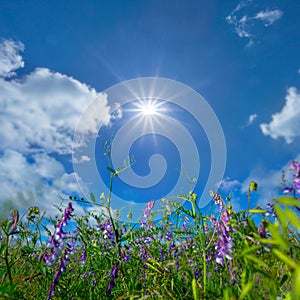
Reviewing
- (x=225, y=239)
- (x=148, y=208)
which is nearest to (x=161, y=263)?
(x=225, y=239)

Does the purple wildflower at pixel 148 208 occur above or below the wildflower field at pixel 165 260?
above

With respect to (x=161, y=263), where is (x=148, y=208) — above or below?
above

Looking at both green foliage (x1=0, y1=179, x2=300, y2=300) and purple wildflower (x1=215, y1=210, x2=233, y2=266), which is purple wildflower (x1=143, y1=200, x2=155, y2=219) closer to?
green foliage (x1=0, y1=179, x2=300, y2=300)

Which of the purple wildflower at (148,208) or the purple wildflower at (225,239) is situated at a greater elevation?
the purple wildflower at (148,208)

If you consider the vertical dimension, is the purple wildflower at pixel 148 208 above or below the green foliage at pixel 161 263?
above

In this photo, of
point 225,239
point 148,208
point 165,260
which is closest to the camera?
point 225,239

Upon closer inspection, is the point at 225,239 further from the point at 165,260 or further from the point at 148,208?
the point at 148,208

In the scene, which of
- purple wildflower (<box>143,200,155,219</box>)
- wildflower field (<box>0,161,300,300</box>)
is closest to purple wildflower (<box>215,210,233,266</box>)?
wildflower field (<box>0,161,300,300</box>)

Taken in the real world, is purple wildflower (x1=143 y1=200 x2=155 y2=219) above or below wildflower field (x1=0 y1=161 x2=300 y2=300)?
above

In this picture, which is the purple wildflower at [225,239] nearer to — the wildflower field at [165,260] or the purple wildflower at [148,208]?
the wildflower field at [165,260]

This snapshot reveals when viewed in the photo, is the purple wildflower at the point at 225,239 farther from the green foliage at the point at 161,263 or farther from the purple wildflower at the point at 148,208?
the purple wildflower at the point at 148,208

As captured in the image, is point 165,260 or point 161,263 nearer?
point 161,263

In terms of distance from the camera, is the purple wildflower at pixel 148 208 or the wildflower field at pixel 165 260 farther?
the purple wildflower at pixel 148 208

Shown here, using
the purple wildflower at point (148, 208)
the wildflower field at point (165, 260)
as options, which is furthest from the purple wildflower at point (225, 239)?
the purple wildflower at point (148, 208)
